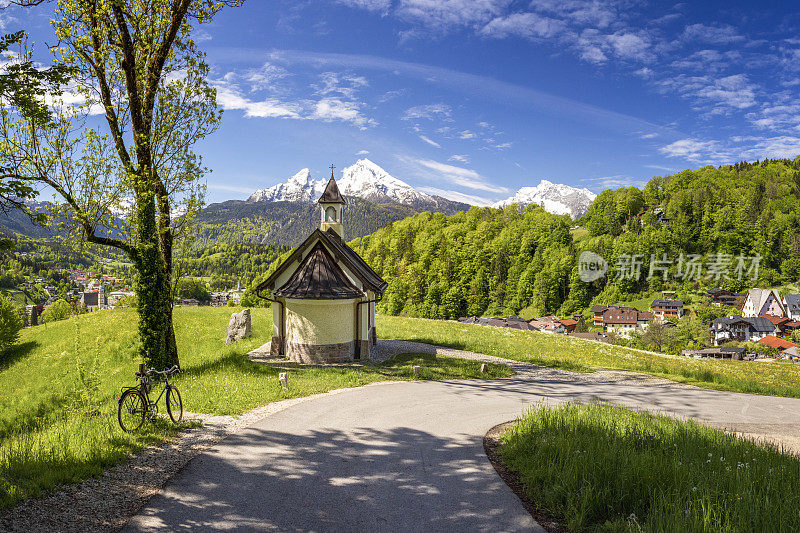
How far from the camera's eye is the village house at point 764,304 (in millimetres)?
80688

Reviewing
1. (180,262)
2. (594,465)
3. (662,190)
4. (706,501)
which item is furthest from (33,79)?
(662,190)

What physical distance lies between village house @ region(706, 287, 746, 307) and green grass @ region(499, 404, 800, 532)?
9711 centimetres

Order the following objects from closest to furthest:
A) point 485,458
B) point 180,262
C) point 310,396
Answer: point 485,458, point 310,396, point 180,262

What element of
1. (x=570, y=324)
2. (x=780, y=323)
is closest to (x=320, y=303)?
(x=570, y=324)

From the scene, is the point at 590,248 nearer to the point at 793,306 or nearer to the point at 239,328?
the point at 793,306

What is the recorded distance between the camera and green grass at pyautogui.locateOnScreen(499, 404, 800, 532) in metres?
5.61

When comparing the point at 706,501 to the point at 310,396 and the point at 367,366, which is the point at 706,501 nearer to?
the point at 310,396

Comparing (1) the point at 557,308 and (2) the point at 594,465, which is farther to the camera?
(1) the point at 557,308

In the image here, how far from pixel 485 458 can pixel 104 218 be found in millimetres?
15047

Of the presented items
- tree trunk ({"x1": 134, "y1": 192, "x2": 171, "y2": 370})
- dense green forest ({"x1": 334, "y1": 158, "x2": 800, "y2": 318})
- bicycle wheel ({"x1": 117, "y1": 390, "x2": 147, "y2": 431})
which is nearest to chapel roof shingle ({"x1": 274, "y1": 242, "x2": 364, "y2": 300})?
tree trunk ({"x1": 134, "y1": 192, "x2": 171, "y2": 370})

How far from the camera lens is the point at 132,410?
9.71 m

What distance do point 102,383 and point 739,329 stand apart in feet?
328

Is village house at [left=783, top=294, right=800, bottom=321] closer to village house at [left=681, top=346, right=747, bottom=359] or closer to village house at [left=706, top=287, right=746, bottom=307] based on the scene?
village house at [left=706, top=287, right=746, bottom=307]

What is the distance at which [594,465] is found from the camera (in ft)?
23.4
